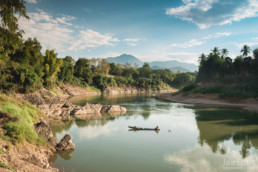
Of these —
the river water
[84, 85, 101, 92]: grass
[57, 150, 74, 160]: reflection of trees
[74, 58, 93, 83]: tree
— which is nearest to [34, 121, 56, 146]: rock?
[57, 150, 74, 160]: reflection of trees

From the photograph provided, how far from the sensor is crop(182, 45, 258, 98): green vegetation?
5912cm

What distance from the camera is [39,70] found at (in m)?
47.2

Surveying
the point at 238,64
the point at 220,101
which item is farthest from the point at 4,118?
the point at 238,64

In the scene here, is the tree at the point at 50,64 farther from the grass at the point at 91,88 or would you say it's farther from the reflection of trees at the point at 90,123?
the reflection of trees at the point at 90,123

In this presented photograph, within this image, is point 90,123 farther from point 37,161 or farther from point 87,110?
point 37,161

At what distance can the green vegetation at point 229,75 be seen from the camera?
59.1 meters

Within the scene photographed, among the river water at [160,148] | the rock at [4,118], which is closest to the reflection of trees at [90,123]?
the river water at [160,148]

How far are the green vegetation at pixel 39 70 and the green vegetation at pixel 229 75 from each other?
4501cm

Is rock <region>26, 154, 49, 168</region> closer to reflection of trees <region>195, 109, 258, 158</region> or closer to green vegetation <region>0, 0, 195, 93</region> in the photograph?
green vegetation <region>0, 0, 195, 93</region>

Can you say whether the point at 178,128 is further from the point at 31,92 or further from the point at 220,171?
the point at 31,92

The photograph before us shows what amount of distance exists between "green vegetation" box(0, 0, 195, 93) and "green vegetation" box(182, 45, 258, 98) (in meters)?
45.0

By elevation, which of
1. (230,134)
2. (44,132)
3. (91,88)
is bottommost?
(230,134)

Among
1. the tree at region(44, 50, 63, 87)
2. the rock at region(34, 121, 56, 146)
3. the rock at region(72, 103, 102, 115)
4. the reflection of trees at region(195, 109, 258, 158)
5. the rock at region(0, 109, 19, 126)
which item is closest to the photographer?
the rock at region(0, 109, 19, 126)

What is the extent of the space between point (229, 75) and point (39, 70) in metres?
75.2
